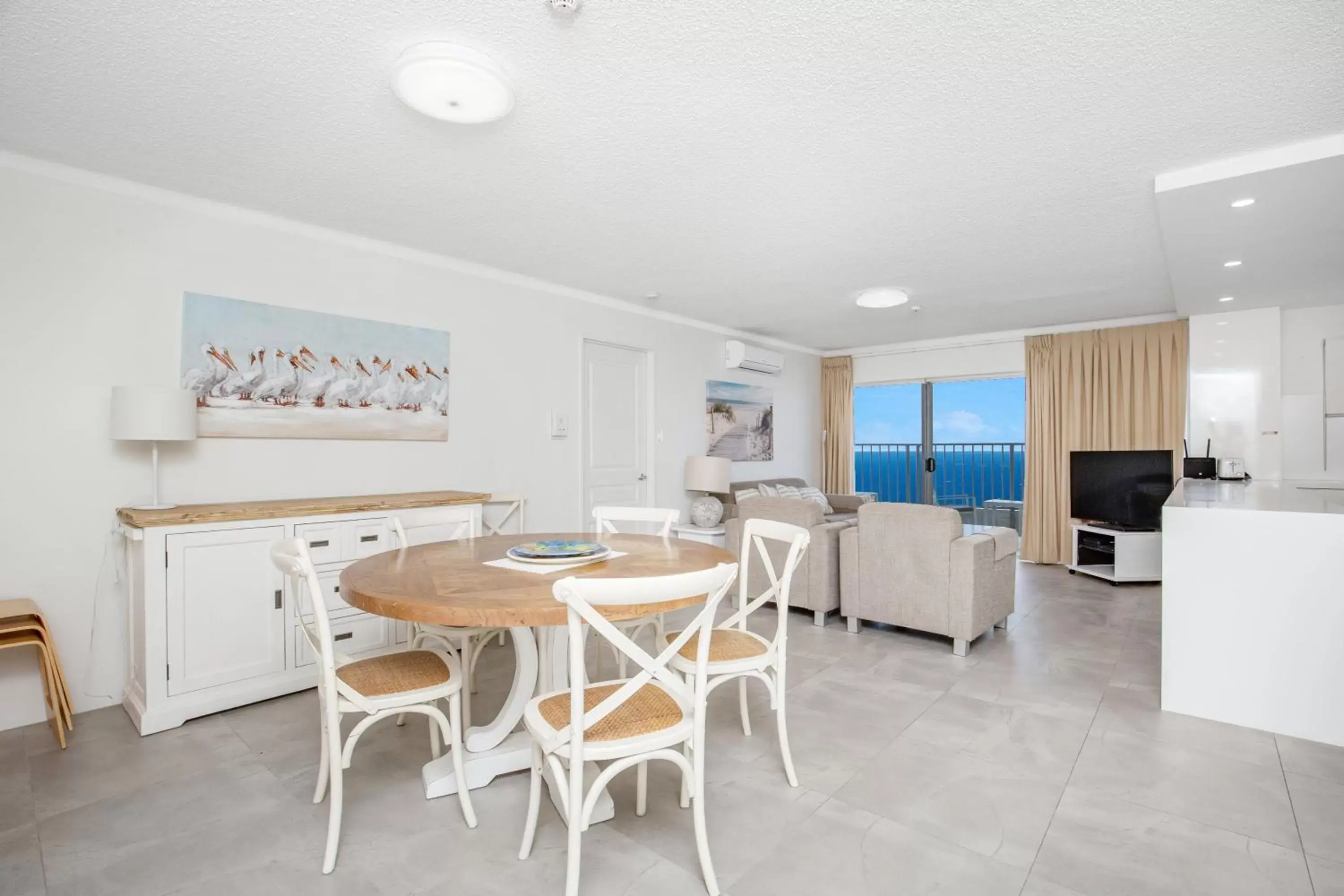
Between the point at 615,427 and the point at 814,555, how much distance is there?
2001 mm

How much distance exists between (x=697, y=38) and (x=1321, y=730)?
3.40m

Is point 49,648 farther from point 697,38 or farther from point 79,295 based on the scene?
point 697,38

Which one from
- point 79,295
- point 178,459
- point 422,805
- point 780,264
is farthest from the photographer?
point 780,264

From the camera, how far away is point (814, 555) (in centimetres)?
416

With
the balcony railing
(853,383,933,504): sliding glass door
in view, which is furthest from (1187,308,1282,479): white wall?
(853,383,933,504): sliding glass door

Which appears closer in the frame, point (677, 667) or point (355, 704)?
point (355, 704)

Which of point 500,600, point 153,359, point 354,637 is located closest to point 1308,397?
point 500,600

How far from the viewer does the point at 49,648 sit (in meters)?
2.50

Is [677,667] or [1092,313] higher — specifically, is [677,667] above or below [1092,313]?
below

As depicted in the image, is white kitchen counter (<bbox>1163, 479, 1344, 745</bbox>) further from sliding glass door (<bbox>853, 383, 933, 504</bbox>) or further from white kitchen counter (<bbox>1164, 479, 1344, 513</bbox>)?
sliding glass door (<bbox>853, 383, 933, 504</bbox>)

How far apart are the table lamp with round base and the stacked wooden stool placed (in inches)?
158

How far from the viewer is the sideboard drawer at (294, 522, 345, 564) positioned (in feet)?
9.71

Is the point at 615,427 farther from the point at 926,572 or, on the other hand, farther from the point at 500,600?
the point at 500,600

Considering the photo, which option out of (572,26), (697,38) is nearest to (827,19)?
(697,38)
